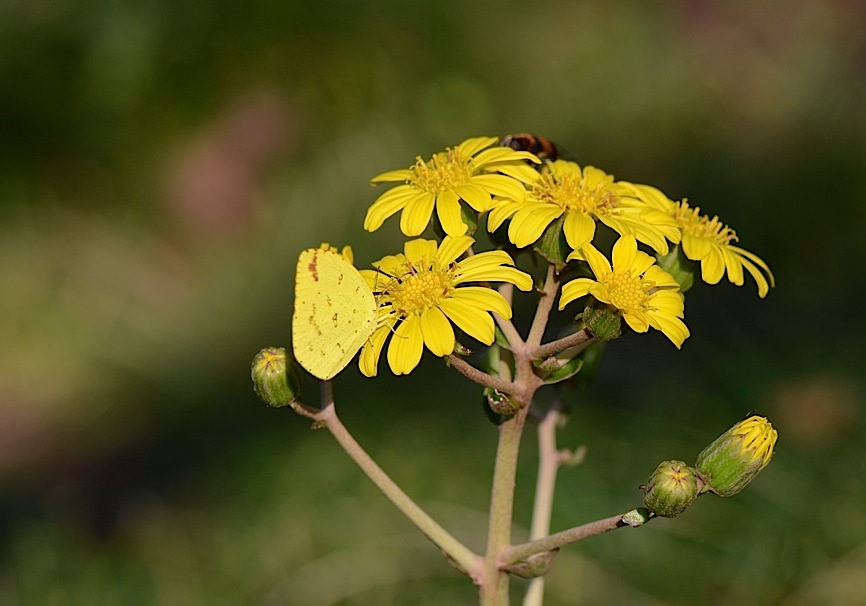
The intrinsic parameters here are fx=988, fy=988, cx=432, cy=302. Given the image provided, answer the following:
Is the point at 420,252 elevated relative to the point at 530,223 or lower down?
lower down

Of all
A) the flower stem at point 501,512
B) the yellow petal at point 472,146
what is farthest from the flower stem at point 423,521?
the yellow petal at point 472,146

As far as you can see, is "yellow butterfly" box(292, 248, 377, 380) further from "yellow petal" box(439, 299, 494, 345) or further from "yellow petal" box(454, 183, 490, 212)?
"yellow petal" box(454, 183, 490, 212)

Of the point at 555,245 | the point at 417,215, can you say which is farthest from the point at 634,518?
the point at 417,215

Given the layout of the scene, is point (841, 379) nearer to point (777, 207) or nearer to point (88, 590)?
point (777, 207)

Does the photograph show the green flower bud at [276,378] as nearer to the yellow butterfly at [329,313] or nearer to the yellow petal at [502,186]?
the yellow butterfly at [329,313]

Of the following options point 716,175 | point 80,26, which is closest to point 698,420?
point 716,175

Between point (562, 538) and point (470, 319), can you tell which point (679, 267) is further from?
point (562, 538)
